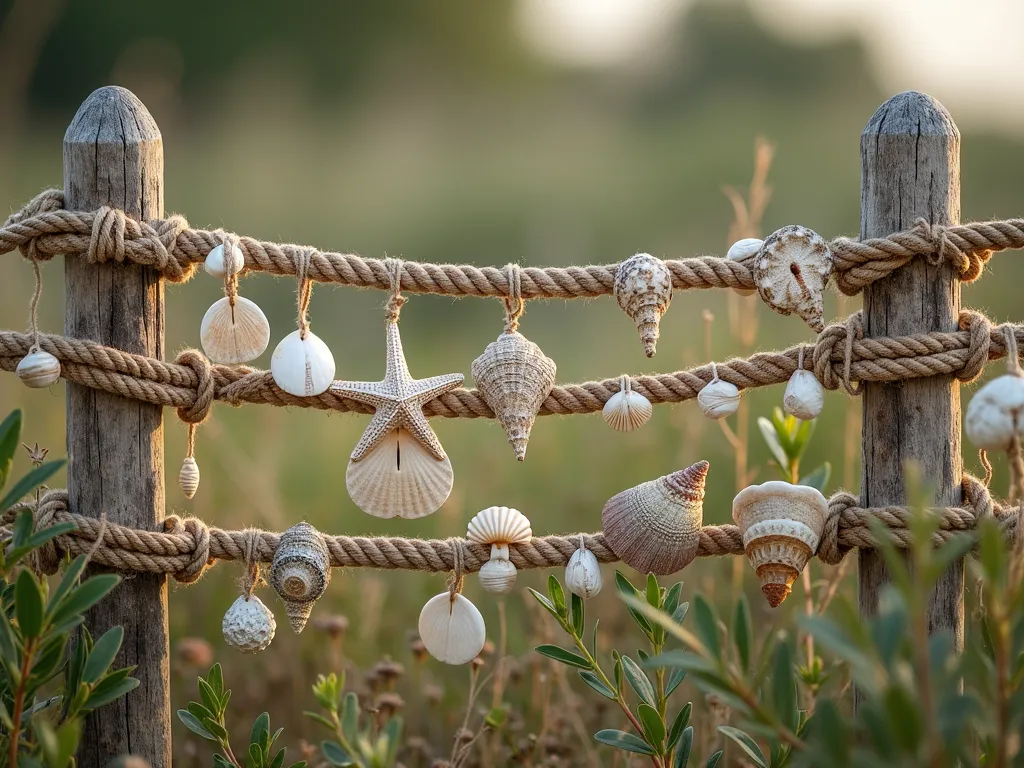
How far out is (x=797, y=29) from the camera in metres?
12.6

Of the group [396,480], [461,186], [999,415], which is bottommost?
[396,480]

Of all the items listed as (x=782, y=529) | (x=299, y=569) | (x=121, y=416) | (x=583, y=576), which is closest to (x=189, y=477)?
(x=121, y=416)

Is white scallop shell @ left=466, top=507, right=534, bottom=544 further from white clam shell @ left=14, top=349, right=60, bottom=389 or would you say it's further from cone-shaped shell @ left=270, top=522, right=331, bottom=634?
white clam shell @ left=14, top=349, right=60, bottom=389

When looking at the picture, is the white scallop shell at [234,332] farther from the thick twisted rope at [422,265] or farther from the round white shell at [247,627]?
the round white shell at [247,627]

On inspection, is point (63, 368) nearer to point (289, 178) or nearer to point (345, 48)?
point (289, 178)

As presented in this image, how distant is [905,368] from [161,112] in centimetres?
847

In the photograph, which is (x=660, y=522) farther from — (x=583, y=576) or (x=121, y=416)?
(x=121, y=416)

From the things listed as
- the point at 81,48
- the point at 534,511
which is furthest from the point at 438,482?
the point at 81,48

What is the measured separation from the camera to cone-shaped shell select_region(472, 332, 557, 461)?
1.79 meters

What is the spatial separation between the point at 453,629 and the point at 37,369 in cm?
89

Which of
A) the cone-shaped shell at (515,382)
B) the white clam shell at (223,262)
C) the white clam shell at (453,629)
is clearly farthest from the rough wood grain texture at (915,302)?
the white clam shell at (223,262)

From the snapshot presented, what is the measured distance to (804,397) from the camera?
5.77ft

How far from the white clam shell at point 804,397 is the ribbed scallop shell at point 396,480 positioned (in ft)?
2.10

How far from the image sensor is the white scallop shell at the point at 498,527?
1.86m
